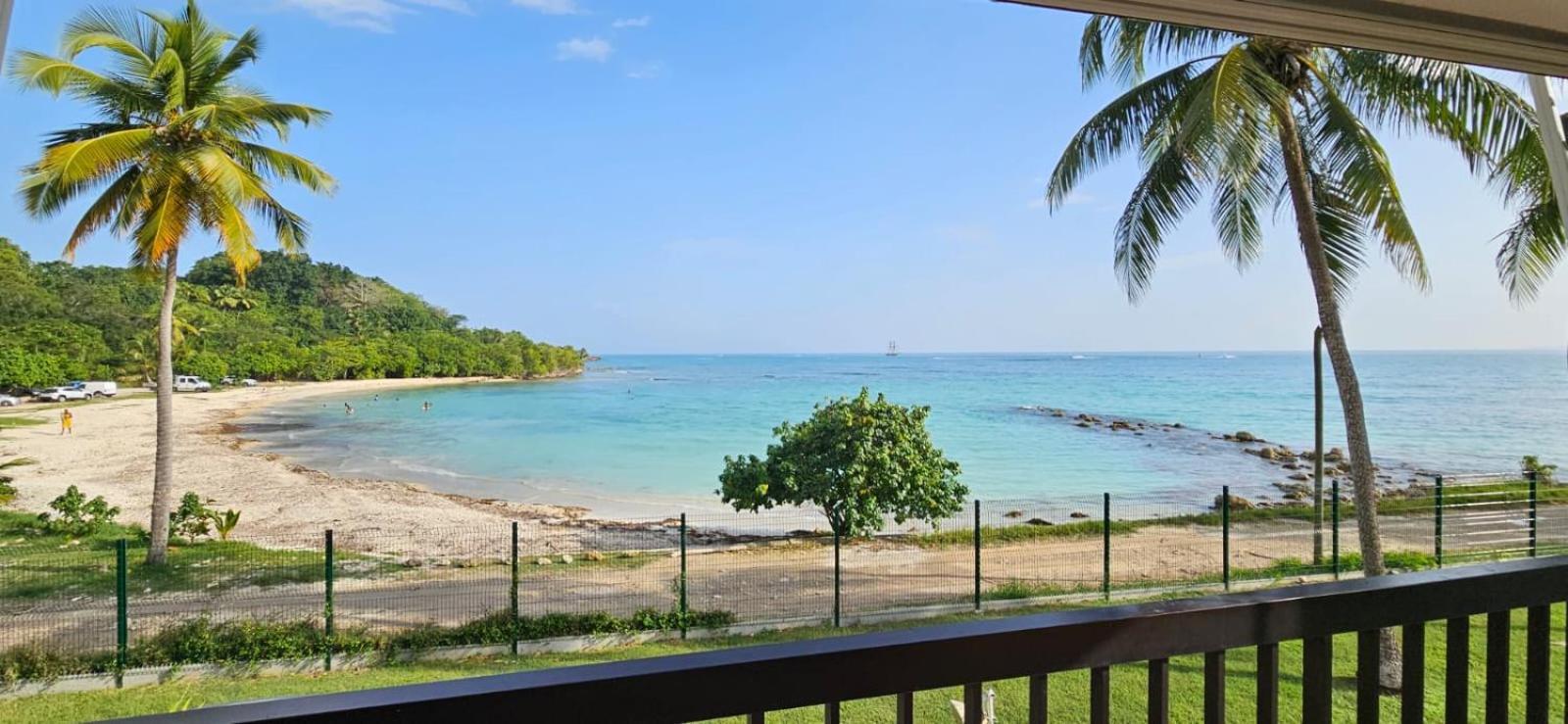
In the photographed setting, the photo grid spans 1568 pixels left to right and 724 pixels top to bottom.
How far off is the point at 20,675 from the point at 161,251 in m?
4.60

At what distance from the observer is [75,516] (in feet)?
31.8

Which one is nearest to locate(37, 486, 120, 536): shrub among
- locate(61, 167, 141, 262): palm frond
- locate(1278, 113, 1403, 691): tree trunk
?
locate(61, 167, 141, 262): palm frond

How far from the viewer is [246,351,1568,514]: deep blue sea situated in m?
18.2

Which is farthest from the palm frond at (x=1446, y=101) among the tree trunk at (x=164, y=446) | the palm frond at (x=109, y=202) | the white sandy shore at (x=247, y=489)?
the tree trunk at (x=164, y=446)

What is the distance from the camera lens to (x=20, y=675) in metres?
4.88

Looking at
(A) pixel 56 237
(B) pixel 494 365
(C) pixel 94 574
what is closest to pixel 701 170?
(B) pixel 494 365

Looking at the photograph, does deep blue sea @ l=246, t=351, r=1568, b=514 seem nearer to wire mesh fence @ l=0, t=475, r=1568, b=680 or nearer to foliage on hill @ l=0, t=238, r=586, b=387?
foliage on hill @ l=0, t=238, r=586, b=387

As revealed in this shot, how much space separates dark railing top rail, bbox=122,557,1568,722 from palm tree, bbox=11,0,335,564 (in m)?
9.11

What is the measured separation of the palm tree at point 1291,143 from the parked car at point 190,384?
24.2 metres

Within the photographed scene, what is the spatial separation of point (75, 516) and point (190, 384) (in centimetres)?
1485

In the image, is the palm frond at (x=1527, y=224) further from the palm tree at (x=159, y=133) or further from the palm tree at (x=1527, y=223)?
the palm tree at (x=159, y=133)

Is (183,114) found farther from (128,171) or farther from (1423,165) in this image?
(1423,165)

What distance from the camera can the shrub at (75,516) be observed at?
31.5 feet

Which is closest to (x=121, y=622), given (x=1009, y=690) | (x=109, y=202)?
(x=109, y=202)
